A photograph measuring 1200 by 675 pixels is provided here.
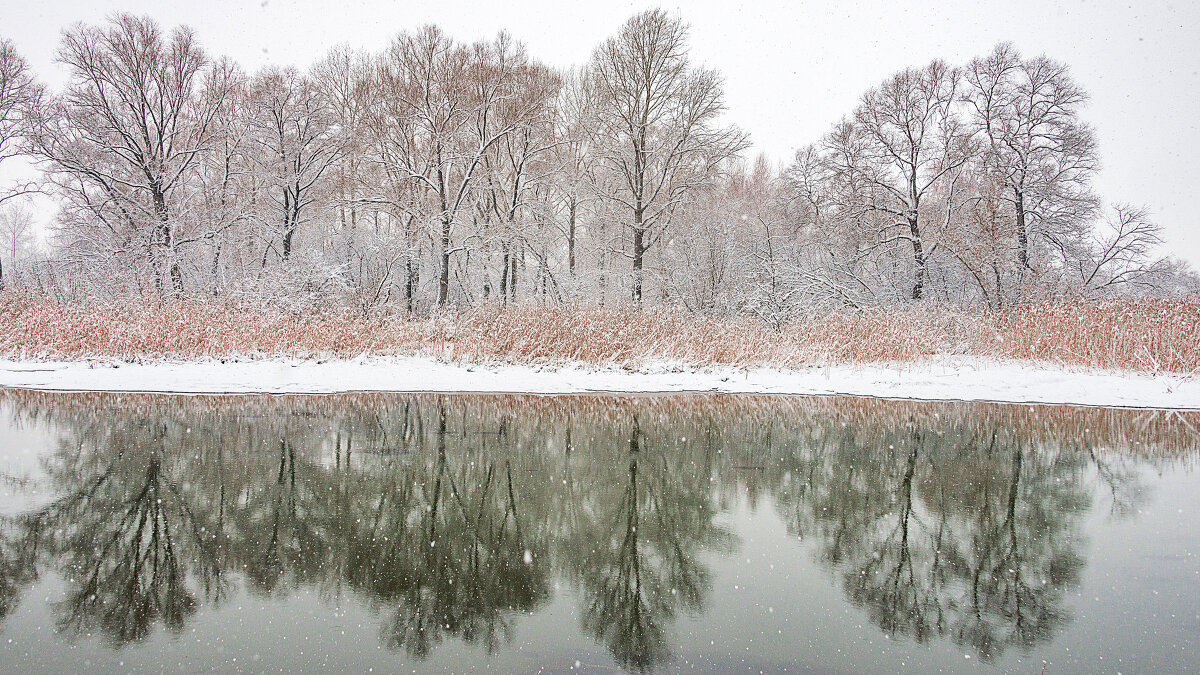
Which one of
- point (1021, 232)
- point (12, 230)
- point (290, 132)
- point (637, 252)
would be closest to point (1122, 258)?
point (1021, 232)

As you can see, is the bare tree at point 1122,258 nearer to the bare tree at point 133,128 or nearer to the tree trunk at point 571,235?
the tree trunk at point 571,235

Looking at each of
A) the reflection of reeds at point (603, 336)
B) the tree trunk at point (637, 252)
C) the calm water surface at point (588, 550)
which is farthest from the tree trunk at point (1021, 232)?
the calm water surface at point (588, 550)

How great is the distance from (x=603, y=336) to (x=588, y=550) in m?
10.0

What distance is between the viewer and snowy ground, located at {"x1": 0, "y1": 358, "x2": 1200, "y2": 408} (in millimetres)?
10898

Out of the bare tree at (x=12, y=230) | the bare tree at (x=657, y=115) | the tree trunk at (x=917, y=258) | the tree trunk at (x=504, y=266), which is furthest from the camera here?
the bare tree at (x=12, y=230)

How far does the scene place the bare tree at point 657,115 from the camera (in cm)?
2091

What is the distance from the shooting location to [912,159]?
23.3 m

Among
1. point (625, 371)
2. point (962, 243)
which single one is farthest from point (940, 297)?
point (625, 371)

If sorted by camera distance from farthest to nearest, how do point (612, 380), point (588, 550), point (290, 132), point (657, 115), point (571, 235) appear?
point (571, 235) < point (290, 132) < point (657, 115) < point (612, 380) < point (588, 550)

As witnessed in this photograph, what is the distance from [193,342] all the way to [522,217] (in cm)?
1406

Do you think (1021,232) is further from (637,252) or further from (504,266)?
(504,266)

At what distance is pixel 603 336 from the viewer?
14.3m

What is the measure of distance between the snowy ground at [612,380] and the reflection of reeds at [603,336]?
49 cm

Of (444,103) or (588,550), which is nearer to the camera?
(588,550)
